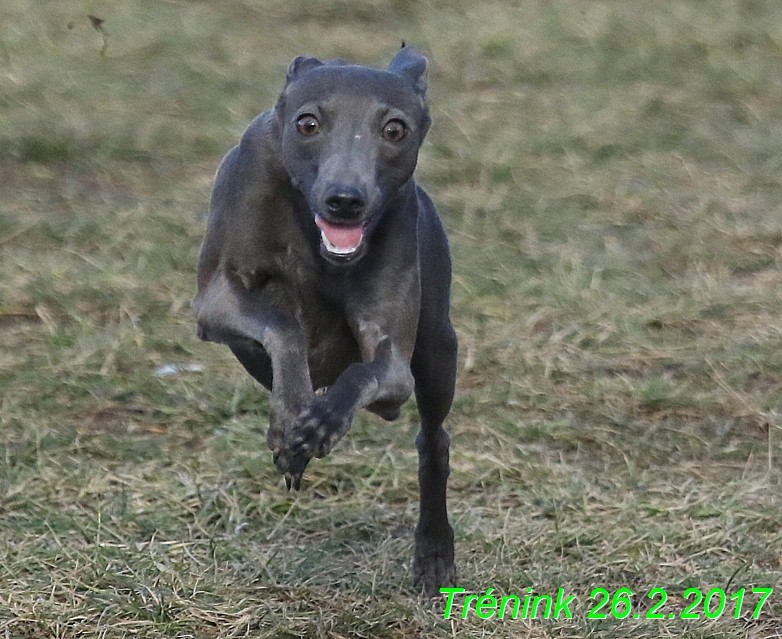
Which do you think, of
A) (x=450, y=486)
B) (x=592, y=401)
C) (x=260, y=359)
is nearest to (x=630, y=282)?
(x=592, y=401)

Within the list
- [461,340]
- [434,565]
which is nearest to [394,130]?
[434,565]

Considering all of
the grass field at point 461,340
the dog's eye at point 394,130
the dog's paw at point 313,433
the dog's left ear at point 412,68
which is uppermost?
the dog's left ear at point 412,68

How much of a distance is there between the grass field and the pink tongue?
1.36 m

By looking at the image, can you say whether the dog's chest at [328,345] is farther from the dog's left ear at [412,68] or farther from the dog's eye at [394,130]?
the dog's left ear at [412,68]

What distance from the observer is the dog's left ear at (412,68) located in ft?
13.2

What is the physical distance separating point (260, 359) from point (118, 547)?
1.33 meters

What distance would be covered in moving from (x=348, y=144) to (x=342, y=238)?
0.76ft

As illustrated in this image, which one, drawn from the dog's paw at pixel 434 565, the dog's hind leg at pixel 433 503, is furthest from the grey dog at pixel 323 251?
the dog's paw at pixel 434 565

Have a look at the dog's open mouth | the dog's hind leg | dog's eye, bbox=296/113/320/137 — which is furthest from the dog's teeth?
the dog's hind leg

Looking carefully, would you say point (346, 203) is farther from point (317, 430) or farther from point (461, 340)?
point (461, 340)

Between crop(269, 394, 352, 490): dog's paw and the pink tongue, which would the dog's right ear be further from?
crop(269, 394, 352, 490): dog's paw

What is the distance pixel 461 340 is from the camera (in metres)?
7.38

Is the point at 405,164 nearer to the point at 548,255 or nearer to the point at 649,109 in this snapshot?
the point at 548,255

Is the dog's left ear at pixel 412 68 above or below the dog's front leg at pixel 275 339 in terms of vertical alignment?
above
